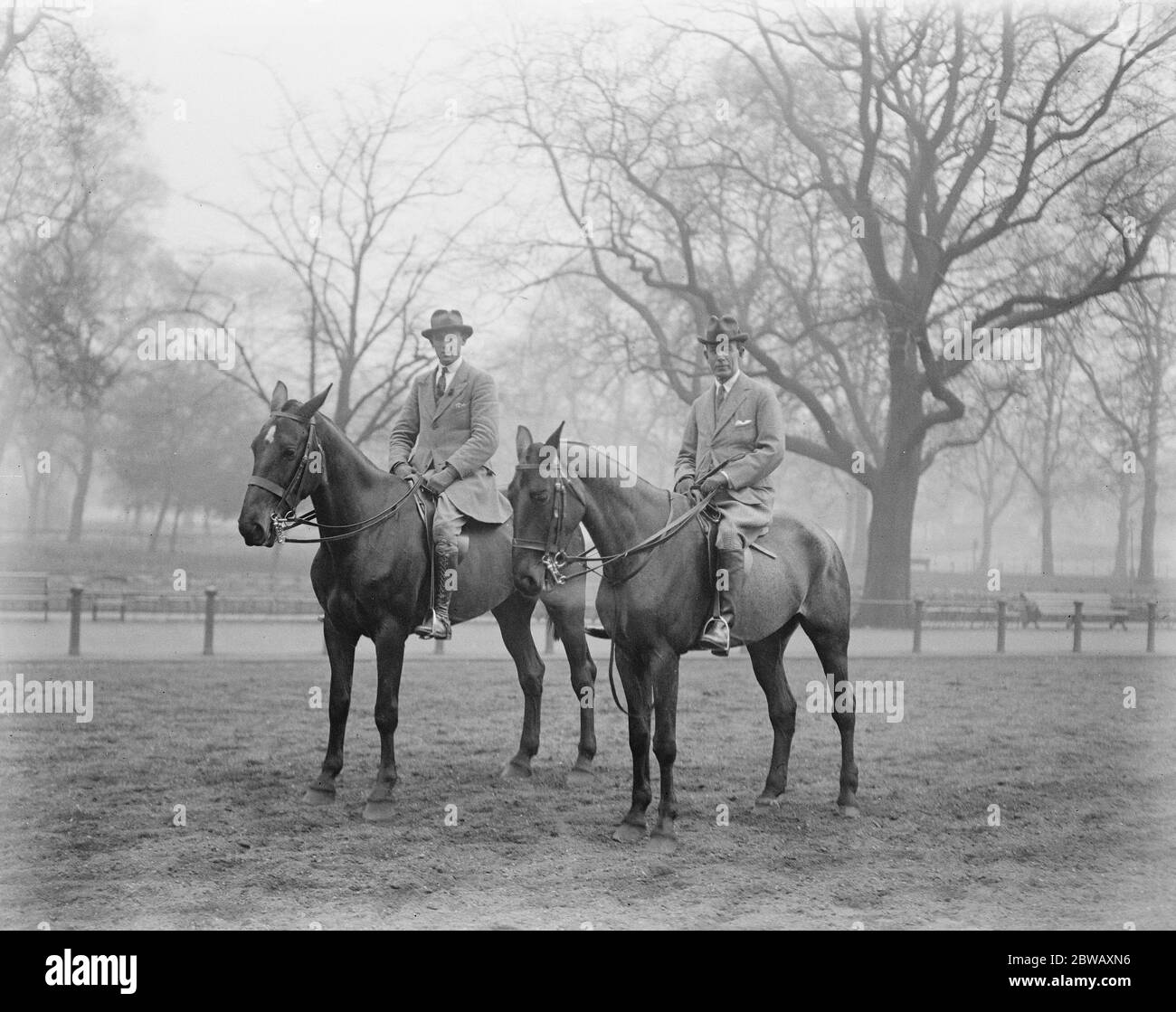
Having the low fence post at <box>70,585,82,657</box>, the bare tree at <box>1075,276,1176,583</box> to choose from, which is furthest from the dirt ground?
the bare tree at <box>1075,276,1176,583</box>

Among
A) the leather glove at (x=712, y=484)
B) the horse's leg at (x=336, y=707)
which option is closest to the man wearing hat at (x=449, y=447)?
the horse's leg at (x=336, y=707)

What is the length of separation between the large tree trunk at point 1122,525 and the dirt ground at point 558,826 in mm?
7937

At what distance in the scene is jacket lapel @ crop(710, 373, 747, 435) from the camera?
650 centimetres

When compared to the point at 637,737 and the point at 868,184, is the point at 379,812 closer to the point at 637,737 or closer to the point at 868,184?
the point at 637,737

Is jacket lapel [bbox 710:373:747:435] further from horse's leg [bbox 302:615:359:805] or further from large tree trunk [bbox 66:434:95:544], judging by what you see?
large tree trunk [bbox 66:434:95:544]

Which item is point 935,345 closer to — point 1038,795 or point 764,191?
point 764,191

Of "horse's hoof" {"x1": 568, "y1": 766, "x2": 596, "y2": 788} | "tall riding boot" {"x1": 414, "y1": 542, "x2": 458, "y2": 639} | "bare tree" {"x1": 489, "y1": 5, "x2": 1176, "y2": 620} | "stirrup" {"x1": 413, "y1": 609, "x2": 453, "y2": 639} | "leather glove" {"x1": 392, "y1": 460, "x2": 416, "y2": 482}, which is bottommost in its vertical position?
"horse's hoof" {"x1": 568, "y1": 766, "x2": 596, "y2": 788}

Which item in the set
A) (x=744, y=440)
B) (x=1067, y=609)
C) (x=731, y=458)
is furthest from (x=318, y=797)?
(x=1067, y=609)

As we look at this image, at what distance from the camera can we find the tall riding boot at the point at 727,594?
6.15 m

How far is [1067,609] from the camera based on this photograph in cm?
2239

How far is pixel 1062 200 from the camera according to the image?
16.1 m

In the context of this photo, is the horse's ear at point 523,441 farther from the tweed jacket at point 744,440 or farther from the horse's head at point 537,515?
the tweed jacket at point 744,440

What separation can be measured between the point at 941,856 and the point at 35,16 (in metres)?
9.91
